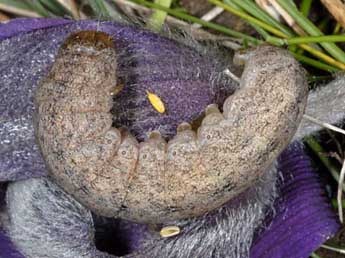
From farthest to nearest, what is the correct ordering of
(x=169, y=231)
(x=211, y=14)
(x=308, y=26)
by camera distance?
(x=211, y=14) < (x=308, y=26) < (x=169, y=231)

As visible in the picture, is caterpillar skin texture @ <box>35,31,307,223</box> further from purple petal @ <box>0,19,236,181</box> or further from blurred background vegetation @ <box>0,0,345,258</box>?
blurred background vegetation @ <box>0,0,345,258</box>

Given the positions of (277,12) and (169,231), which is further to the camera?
(277,12)

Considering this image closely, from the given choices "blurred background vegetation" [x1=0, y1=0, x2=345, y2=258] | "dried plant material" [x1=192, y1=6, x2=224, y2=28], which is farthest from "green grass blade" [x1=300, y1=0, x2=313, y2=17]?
"dried plant material" [x1=192, y1=6, x2=224, y2=28]

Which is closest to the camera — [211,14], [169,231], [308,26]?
[169,231]

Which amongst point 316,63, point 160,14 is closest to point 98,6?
point 160,14

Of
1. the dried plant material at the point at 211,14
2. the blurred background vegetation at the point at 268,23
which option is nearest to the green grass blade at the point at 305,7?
the blurred background vegetation at the point at 268,23

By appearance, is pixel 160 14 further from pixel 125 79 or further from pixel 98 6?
pixel 125 79
